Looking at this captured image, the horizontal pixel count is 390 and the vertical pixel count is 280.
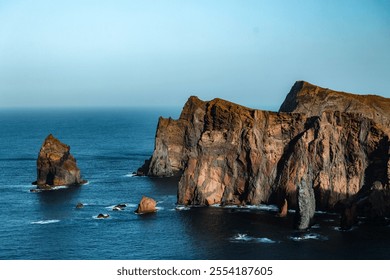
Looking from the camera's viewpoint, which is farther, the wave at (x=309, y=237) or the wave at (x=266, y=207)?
the wave at (x=266, y=207)

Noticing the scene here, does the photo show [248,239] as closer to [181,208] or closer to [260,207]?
[260,207]

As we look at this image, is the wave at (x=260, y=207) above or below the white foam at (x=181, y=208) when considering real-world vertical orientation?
above

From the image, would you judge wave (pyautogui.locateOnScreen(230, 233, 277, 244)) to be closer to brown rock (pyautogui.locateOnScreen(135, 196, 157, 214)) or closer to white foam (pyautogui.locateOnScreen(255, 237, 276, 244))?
white foam (pyautogui.locateOnScreen(255, 237, 276, 244))

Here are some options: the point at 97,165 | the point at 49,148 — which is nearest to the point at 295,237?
the point at 49,148

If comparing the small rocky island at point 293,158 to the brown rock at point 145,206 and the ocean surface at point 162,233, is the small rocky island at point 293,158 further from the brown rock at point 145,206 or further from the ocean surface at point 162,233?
the brown rock at point 145,206

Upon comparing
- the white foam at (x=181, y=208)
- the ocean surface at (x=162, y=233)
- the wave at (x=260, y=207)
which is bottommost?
the ocean surface at (x=162, y=233)

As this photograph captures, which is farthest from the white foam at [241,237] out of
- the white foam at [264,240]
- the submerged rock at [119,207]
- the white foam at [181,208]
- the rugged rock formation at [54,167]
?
the rugged rock formation at [54,167]

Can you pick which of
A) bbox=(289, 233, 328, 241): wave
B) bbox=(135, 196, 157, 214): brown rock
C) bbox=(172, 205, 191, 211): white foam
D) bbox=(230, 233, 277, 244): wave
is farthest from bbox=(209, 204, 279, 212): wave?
bbox=(230, 233, 277, 244): wave
